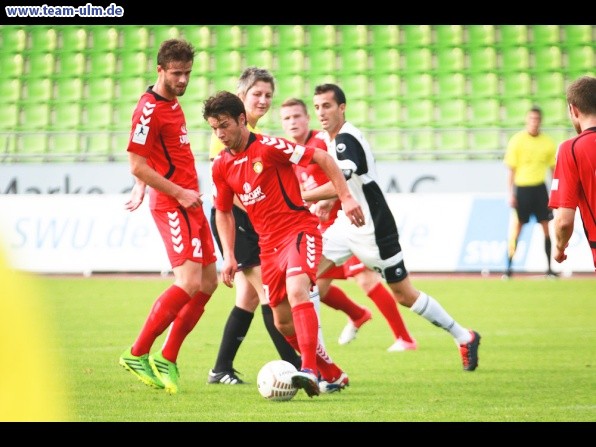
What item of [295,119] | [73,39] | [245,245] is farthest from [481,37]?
[245,245]

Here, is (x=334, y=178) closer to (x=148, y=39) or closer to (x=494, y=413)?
(x=494, y=413)

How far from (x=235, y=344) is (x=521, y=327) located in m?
3.84

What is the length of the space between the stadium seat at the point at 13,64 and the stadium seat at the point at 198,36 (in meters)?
3.09

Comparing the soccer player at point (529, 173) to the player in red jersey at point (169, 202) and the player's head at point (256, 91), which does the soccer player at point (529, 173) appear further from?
the player in red jersey at point (169, 202)

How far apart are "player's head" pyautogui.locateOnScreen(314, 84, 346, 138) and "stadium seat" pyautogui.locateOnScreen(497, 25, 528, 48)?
12441mm

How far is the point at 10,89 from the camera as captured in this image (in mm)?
18438

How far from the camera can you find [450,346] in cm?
812

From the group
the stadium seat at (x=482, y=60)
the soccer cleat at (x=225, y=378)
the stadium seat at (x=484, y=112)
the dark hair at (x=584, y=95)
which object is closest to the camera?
the dark hair at (x=584, y=95)

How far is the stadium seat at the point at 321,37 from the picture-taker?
18562 mm

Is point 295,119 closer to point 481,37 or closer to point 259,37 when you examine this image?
point 259,37

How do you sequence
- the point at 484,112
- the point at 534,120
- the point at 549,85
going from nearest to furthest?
the point at 534,120
the point at 484,112
the point at 549,85

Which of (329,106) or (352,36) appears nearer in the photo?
(329,106)

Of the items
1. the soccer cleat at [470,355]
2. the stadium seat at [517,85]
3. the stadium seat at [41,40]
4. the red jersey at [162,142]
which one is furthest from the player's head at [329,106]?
the stadium seat at [41,40]

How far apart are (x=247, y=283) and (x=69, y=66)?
13.3 metres
